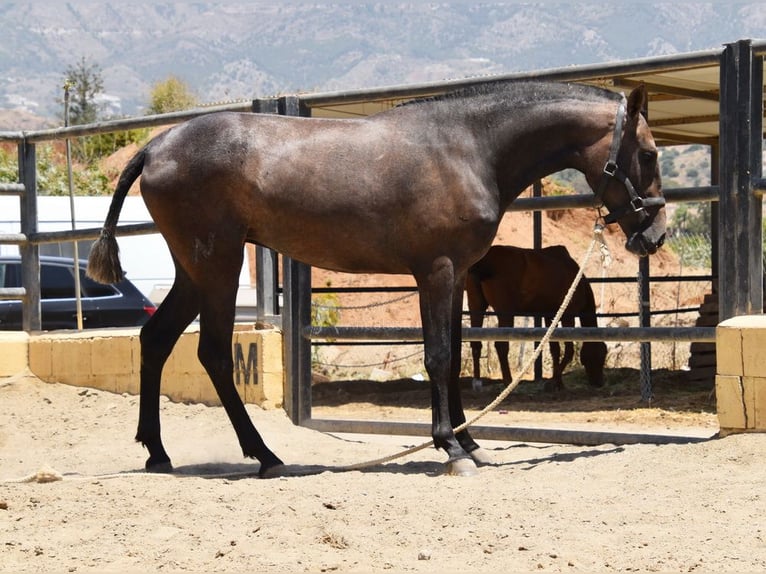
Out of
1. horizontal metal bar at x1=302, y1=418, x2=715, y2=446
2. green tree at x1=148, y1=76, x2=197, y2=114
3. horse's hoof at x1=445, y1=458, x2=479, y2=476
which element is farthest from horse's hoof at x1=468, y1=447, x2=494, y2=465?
green tree at x1=148, y1=76, x2=197, y2=114

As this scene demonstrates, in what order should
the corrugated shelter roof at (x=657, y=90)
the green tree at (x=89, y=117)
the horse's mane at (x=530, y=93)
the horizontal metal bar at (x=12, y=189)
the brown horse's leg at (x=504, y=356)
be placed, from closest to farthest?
1. the horse's mane at (x=530, y=93)
2. the corrugated shelter roof at (x=657, y=90)
3. the horizontal metal bar at (x=12, y=189)
4. the brown horse's leg at (x=504, y=356)
5. the green tree at (x=89, y=117)

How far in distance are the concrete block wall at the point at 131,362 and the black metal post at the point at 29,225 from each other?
29 centimetres

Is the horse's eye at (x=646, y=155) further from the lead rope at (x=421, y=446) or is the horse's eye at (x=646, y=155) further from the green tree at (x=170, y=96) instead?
the green tree at (x=170, y=96)

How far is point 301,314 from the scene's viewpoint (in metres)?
7.89

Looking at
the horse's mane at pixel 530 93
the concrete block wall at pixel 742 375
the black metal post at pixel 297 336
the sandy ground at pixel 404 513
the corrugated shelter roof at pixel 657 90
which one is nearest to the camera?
the sandy ground at pixel 404 513

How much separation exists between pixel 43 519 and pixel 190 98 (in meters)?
42.1

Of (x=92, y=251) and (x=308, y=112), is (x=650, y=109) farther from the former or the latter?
(x=92, y=251)

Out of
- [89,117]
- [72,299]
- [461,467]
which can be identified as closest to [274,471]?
[461,467]

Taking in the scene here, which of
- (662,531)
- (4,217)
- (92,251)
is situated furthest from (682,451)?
(4,217)

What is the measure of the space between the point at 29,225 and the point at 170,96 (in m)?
36.8

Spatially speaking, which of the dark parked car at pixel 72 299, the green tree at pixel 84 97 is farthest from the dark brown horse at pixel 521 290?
the green tree at pixel 84 97

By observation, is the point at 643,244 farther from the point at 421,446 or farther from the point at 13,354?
the point at 13,354

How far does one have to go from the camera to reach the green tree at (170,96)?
145ft

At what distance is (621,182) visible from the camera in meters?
5.97
